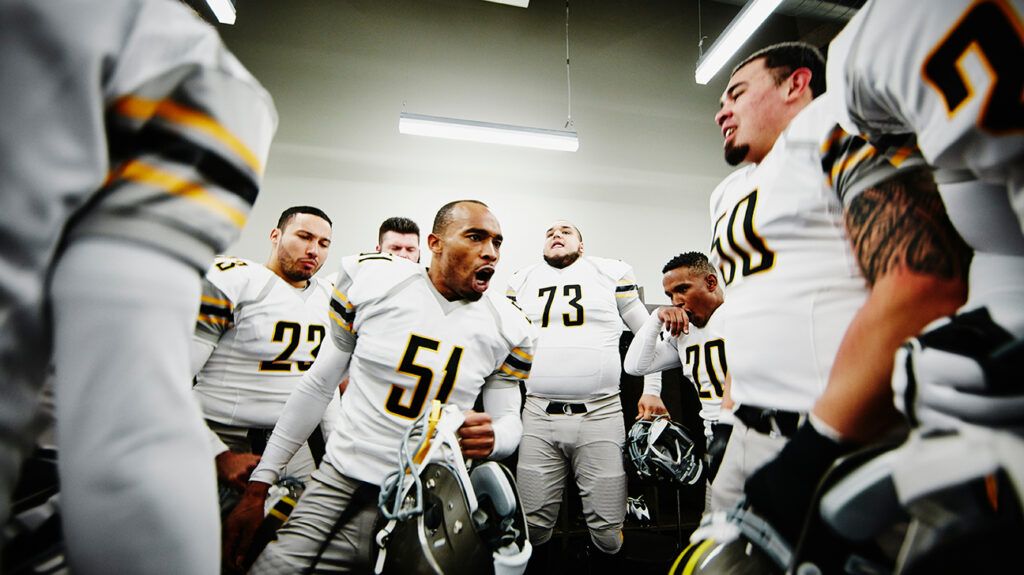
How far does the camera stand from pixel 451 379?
161 cm

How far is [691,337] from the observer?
2637 millimetres

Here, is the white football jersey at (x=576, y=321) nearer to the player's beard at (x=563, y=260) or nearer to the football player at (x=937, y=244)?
the player's beard at (x=563, y=260)

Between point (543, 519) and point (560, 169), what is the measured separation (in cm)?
403

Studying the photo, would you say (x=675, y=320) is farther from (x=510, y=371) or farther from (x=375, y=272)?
(x=375, y=272)

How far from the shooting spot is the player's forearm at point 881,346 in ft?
1.70

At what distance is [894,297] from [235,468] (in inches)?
83.1

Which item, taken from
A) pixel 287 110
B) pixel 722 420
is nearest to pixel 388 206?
pixel 287 110

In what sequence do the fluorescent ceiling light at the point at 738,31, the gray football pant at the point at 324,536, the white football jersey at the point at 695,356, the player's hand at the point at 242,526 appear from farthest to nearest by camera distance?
the fluorescent ceiling light at the point at 738,31, the white football jersey at the point at 695,356, the player's hand at the point at 242,526, the gray football pant at the point at 324,536

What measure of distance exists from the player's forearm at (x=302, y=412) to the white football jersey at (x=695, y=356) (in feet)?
5.73

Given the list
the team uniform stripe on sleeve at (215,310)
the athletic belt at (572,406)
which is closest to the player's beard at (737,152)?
the athletic belt at (572,406)

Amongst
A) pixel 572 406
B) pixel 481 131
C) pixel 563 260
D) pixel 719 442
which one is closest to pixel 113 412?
pixel 719 442

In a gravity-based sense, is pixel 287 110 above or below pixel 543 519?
above

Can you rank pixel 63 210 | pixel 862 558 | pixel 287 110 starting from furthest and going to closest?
pixel 287 110, pixel 862 558, pixel 63 210

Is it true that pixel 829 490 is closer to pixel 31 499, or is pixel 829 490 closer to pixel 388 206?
pixel 31 499
